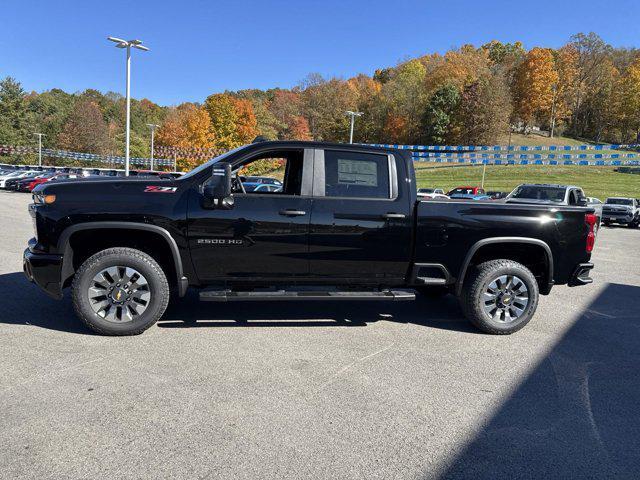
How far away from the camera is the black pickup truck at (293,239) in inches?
174

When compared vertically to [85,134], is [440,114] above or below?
above

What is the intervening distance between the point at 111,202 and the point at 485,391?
Answer: 12.0ft

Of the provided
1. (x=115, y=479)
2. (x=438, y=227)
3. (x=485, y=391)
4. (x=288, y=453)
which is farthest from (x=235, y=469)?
(x=438, y=227)

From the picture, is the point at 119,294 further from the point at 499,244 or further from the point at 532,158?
the point at 532,158

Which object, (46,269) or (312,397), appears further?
(46,269)

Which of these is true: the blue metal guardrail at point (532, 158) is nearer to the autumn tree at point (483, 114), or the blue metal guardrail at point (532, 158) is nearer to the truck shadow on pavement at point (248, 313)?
the autumn tree at point (483, 114)

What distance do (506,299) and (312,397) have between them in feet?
8.85

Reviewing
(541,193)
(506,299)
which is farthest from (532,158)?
(506,299)

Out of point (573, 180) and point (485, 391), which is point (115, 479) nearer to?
point (485, 391)

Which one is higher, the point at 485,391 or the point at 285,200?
the point at 285,200

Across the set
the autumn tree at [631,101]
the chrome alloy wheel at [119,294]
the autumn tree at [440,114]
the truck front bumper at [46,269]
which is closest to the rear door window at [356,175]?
the chrome alloy wheel at [119,294]

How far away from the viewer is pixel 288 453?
8.98 ft

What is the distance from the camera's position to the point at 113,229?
14.8 ft

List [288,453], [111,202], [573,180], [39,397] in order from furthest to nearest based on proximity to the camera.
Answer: [573,180], [111,202], [39,397], [288,453]
